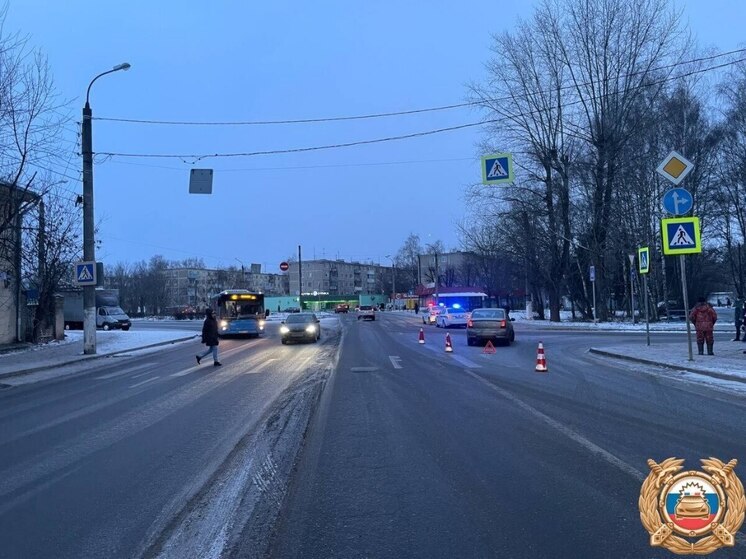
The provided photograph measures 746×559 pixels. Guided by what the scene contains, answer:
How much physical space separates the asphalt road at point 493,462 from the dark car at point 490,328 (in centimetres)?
1109

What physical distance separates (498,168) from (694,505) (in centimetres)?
1741

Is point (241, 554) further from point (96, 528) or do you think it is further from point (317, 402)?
point (317, 402)

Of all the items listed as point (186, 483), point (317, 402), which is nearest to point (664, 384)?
point (317, 402)

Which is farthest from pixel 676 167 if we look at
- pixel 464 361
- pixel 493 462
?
pixel 493 462

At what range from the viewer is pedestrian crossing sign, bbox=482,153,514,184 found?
66.6 feet

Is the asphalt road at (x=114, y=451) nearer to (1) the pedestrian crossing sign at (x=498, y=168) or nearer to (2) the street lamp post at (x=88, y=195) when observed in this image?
(2) the street lamp post at (x=88, y=195)

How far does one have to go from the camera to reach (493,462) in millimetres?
6594

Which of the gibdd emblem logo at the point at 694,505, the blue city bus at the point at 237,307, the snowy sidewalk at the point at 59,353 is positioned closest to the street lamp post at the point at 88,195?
the snowy sidewalk at the point at 59,353

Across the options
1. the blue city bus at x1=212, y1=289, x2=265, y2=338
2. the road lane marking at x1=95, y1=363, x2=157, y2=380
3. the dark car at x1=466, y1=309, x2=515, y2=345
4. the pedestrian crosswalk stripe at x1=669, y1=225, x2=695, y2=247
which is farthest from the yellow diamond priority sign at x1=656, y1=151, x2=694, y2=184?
the blue city bus at x1=212, y1=289, x2=265, y2=338

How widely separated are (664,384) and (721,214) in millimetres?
35897

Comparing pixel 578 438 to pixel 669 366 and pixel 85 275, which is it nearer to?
pixel 669 366

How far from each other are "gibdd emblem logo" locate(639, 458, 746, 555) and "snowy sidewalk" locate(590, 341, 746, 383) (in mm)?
9908

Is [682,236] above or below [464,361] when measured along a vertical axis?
above

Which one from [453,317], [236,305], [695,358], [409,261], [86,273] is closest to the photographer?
[695,358]
